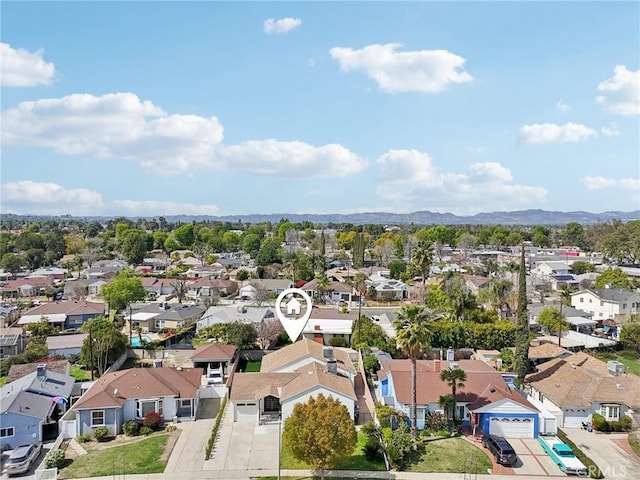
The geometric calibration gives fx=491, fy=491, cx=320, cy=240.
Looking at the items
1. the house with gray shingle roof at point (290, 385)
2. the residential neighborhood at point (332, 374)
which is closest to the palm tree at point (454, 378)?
the residential neighborhood at point (332, 374)

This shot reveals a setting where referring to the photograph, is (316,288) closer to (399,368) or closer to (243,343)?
(243,343)

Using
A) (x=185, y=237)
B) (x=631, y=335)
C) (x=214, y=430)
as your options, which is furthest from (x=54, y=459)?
(x=185, y=237)

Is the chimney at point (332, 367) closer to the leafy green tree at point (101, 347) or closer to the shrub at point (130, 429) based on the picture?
the shrub at point (130, 429)

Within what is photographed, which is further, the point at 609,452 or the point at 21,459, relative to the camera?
the point at 609,452

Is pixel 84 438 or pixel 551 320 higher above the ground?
pixel 551 320

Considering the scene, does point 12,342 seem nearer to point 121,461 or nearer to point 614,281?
point 121,461

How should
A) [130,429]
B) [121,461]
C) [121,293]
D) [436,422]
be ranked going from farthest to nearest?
1. [121,293]
2. [436,422]
3. [130,429]
4. [121,461]
